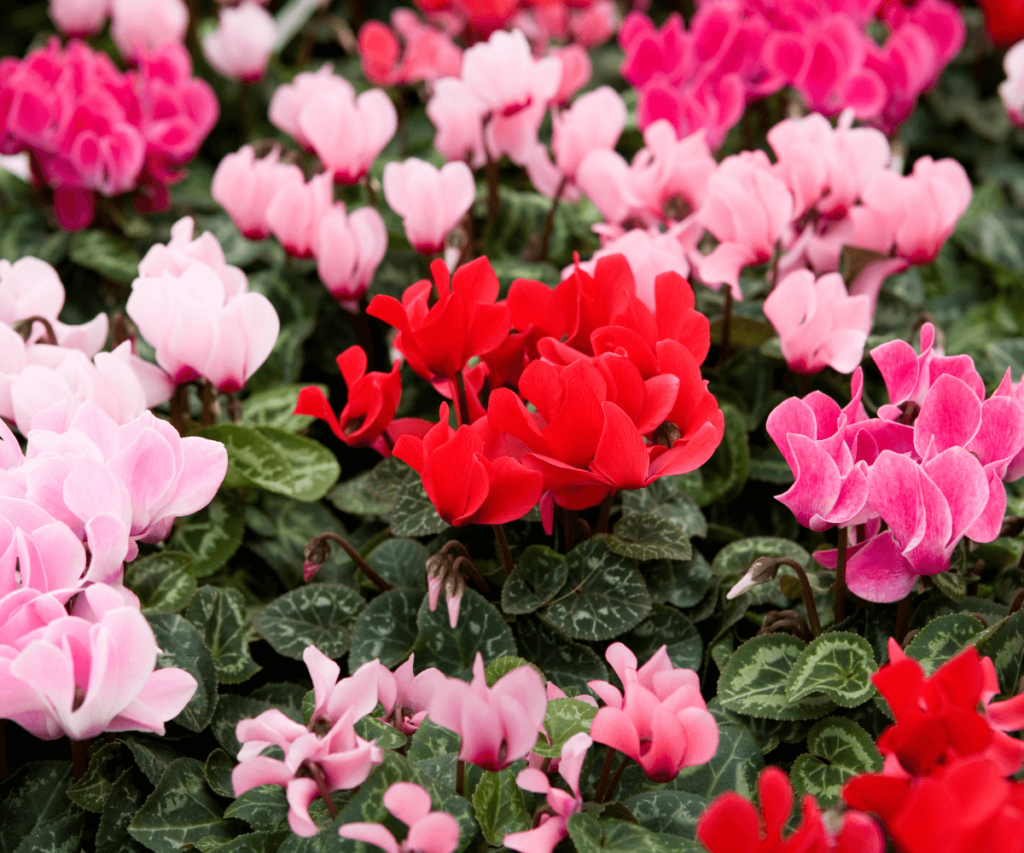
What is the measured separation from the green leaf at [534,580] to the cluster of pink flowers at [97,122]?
3.29 ft

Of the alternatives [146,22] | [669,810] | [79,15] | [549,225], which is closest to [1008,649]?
[669,810]

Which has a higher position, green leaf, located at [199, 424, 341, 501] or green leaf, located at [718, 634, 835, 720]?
green leaf, located at [718, 634, 835, 720]

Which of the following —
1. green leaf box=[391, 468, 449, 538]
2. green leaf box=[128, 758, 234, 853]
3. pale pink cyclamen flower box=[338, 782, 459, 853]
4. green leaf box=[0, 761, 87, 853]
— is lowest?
green leaf box=[0, 761, 87, 853]

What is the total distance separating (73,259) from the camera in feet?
5.66

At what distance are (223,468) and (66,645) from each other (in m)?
0.22

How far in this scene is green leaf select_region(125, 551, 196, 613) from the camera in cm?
107

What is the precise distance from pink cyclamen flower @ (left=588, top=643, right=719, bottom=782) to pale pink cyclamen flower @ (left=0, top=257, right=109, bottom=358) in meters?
0.74

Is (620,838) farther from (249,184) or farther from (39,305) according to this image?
(249,184)

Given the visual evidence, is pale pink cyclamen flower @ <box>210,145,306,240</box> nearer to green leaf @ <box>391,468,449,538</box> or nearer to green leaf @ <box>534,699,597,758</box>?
green leaf @ <box>391,468,449,538</box>

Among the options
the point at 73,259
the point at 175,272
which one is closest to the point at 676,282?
the point at 175,272

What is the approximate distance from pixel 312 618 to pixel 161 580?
166 millimetres

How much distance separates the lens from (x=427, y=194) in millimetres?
1313

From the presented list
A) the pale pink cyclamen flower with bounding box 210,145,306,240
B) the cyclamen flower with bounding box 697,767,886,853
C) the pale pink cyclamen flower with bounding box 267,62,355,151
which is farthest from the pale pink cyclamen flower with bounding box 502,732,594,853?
the pale pink cyclamen flower with bounding box 267,62,355,151

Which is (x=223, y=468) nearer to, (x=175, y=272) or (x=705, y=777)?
(x=175, y=272)
